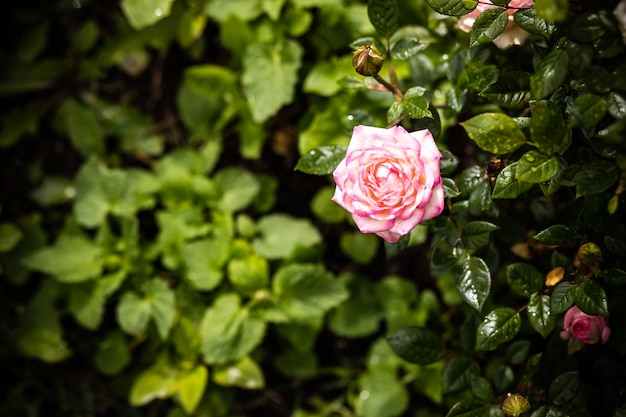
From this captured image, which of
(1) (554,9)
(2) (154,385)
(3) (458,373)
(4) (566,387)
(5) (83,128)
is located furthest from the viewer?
(5) (83,128)

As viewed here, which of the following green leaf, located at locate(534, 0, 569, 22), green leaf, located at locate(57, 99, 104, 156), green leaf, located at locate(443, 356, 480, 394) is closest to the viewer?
green leaf, located at locate(534, 0, 569, 22)

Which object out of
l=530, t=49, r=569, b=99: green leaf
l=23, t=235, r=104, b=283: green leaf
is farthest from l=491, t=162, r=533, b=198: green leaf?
l=23, t=235, r=104, b=283: green leaf

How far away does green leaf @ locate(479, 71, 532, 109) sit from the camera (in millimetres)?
838

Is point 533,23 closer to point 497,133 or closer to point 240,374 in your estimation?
point 497,133

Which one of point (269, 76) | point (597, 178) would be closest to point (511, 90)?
point (597, 178)

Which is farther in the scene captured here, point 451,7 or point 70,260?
point 70,260

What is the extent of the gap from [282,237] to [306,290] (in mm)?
146

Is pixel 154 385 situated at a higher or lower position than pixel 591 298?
lower

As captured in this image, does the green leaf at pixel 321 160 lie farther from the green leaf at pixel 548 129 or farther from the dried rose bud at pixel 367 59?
the green leaf at pixel 548 129

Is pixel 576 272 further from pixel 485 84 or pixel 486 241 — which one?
pixel 485 84

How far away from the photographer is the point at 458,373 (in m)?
1.03

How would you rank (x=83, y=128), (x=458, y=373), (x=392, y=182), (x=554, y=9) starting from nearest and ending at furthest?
(x=554, y=9) < (x=392, y=182) < (x=458, y=373) < (x=83, y=128)

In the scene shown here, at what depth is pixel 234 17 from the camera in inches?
54.2

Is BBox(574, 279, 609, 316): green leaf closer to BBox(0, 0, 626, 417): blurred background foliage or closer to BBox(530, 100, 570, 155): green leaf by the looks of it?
BBox(0, 0, 626, 417): blurred background foliage
